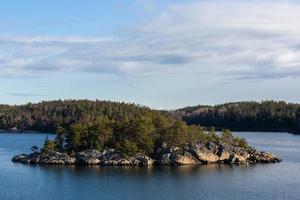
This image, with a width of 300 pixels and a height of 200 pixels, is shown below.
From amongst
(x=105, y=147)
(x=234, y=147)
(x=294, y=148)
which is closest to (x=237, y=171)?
(x=234, y=147)

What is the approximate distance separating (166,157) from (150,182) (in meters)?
22.0

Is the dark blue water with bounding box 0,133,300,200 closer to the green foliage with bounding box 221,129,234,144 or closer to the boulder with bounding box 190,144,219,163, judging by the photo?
the boulder with bounding box 190,144,219,163

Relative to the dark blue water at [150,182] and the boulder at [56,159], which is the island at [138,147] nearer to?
the boulder at [56,159]

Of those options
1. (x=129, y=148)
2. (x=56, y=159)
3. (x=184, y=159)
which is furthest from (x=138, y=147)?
(x=56, y=159)

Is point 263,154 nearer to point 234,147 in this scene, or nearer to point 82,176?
point 234,147

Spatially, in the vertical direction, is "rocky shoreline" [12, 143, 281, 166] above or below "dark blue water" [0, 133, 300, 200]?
above

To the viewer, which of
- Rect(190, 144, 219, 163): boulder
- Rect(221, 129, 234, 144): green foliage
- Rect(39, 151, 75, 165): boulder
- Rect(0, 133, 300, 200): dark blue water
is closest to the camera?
Rect(0, 133, 300, 200): dark blue water

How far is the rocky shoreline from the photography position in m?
93.8

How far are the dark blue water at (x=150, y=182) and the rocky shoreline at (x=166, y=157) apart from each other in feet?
13.9

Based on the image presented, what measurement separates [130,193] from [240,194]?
1195 cm

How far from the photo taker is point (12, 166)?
92000 millimetres

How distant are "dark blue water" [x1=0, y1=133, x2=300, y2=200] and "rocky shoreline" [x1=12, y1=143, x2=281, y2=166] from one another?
Result: 4229 millimetres

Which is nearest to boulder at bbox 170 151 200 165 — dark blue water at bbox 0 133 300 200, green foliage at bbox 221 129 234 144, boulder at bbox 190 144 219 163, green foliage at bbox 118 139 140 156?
boulder at bbox 190 144 219 163

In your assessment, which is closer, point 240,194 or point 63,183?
point 240,194
